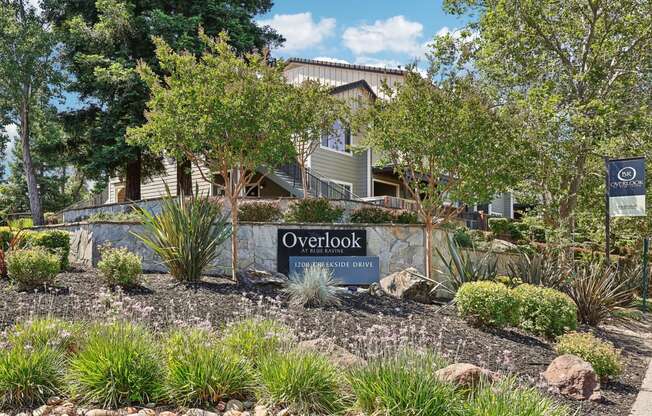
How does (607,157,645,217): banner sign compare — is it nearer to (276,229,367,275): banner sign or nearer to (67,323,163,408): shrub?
(276,229,367,275): banner sign

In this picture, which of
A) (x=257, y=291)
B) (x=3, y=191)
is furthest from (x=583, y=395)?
(x=3, y=191)

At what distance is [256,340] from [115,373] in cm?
133

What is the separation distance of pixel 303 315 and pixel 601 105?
27.1ft

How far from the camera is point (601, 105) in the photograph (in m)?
12.1

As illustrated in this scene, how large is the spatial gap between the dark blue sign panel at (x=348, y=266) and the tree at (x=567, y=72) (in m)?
4.28

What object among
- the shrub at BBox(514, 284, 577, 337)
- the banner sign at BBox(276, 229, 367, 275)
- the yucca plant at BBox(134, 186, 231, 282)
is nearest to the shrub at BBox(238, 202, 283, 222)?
the banner sign at BBox(276, 229, 367, 275)

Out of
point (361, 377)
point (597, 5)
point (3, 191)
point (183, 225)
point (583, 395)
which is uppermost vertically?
point (597, 5)

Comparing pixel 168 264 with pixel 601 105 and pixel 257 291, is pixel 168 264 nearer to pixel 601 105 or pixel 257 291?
pixel 257 291

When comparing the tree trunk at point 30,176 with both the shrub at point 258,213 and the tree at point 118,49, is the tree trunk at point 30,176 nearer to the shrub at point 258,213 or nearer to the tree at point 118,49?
the tree at point 118,49

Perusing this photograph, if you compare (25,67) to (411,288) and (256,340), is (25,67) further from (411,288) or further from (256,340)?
(256,340)

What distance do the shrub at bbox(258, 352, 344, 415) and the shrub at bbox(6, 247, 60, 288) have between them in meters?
4.95

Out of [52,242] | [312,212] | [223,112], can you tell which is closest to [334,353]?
[223,112]

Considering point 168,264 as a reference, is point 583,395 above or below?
below

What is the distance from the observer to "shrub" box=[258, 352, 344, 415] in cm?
454
